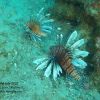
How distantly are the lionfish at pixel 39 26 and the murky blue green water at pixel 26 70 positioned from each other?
11 centimetres

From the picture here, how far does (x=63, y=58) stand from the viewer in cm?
465

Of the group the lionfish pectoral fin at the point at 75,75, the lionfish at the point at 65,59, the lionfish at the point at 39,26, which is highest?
the lionfish at the point at 39,26

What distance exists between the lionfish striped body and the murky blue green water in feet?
0.84

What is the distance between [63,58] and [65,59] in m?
0.06

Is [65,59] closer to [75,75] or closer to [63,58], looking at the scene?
[63,58]

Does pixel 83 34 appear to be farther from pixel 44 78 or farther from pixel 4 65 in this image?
pixel 4 65

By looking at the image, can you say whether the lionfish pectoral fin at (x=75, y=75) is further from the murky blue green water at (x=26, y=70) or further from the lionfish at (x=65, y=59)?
the murky blue green water at (x=26, y=70)

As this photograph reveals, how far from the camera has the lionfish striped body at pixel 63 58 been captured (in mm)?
4516

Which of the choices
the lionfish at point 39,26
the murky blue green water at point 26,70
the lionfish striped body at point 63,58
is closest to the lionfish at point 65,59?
the lionfish striped body at point 63,58

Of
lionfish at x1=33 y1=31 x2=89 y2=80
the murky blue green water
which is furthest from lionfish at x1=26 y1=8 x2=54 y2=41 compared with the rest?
lionfish at x1=33 y1=31 x2=89 y2=80

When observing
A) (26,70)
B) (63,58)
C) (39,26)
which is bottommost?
(26,70)

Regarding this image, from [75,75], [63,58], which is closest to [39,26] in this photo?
[63,58]

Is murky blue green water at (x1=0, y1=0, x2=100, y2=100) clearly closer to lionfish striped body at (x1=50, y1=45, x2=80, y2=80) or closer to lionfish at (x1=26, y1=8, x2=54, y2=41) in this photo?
lionfish at (x1=26, y1=8, x2=54, y2=41)

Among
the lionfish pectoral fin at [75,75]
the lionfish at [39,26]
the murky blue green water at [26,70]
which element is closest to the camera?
the murky blue green water at [26,70]
